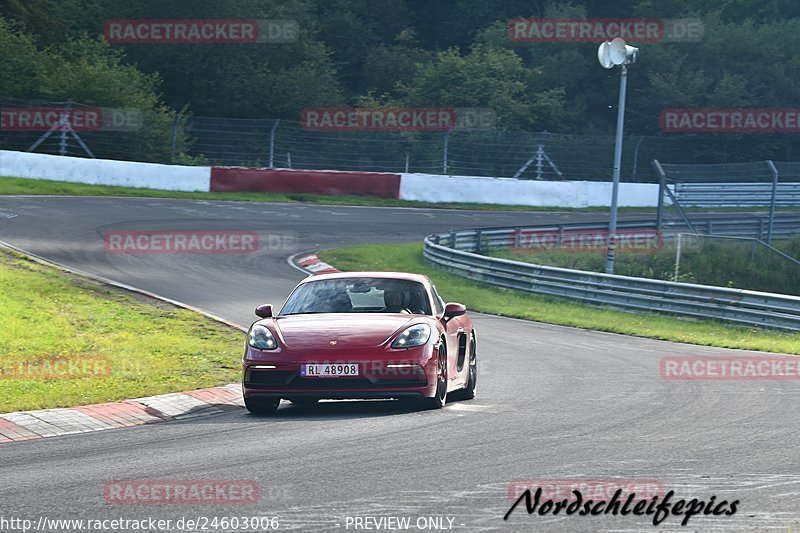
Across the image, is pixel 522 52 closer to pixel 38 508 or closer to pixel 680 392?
pixel 680 392

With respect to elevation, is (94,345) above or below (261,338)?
below

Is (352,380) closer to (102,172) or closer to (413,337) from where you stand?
(413,337)

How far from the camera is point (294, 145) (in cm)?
4297

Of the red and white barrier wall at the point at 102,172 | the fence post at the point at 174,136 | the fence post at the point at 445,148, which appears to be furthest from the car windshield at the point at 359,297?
the fence post at the point at 445,148

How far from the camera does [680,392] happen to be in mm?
12758

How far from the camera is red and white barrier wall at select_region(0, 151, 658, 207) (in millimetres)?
37625

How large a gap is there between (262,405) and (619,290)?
15107 millimetres

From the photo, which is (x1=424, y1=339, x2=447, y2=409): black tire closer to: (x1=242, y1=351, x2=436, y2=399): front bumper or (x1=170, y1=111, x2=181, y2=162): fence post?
(x1=242, y1=351, x2=436, y2=399): front bumper

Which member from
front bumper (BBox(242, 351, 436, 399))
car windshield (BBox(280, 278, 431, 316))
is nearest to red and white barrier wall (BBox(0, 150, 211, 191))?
car windshield (BBox(280, 278, 431, 316))

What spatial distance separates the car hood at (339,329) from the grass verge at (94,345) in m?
1.72

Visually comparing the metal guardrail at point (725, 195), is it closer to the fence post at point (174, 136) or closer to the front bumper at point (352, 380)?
the fence post at point (174, 136)

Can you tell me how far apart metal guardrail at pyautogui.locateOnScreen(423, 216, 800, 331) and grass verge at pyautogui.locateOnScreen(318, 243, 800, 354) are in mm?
196

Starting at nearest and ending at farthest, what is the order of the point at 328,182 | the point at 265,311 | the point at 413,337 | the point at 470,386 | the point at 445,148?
the point at 413,337 → the point at 265,311 → the point at 470,386 → the point at 328,182 → the point at 445,148

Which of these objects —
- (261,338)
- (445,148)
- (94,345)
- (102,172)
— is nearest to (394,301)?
(261,338)
